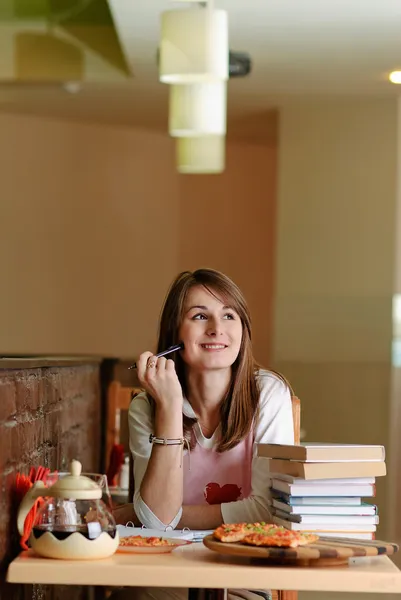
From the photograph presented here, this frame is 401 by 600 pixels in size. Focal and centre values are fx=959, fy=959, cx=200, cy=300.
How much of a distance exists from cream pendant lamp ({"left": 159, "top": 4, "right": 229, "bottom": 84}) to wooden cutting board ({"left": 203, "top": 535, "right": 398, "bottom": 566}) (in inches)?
92.0

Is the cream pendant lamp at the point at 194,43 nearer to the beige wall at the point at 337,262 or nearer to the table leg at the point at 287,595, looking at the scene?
the table leg at the point at 287,595

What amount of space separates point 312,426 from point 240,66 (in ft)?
7.36

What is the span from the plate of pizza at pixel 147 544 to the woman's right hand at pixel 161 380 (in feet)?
0.97

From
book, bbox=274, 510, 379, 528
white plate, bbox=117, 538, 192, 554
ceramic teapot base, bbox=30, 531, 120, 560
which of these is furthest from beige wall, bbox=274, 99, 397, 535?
ceramic teapot base, bbox=30, 531, 120, 560

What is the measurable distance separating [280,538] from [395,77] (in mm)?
4372

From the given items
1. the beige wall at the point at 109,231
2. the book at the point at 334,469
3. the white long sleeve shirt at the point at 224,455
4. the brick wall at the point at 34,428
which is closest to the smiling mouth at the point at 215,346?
the white long sleeve shirt at the point at 224,455

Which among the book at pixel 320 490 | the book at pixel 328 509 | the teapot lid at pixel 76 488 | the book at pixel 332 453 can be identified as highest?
the book at pixel 332 453

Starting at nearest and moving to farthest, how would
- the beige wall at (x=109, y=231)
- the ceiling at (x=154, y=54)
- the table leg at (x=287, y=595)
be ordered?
the table leg at (x=287, y=595) → the ceiling at (x=154, y=54) → the beige wall at (x=109, y=231)

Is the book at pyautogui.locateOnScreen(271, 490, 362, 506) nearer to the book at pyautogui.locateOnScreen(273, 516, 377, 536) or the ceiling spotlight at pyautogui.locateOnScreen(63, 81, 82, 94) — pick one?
the book at pyautogui.locateOnScreen(273, 516, 377, 536)

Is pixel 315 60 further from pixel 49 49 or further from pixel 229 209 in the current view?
pixel 229 209

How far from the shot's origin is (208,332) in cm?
199

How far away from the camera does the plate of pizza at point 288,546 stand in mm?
1336

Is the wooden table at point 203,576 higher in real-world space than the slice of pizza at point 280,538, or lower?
lower

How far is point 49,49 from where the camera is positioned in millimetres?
5703
